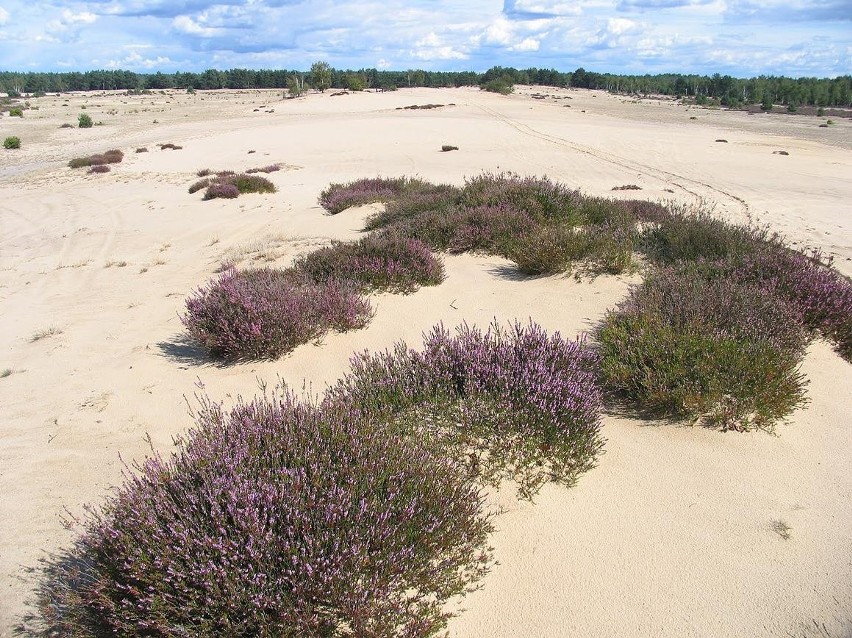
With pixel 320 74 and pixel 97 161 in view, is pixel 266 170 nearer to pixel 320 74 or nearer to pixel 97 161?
pixel 97 161

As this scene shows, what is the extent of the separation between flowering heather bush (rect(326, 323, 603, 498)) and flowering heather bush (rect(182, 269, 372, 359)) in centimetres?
163

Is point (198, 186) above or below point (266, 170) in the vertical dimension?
below

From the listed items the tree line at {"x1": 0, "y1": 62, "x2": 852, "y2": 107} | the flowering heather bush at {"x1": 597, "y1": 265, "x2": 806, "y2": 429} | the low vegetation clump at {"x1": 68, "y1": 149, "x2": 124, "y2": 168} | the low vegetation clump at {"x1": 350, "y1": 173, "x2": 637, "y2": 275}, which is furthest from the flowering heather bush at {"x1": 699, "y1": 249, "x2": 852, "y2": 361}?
the tree line at {"x1": 0, "y1": 62, "x2": 852, "y2": 107}

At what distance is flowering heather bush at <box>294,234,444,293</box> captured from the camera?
22.7 feet

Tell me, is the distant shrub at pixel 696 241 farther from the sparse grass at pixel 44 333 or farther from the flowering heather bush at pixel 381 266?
the sparse grass at pixel 44 333

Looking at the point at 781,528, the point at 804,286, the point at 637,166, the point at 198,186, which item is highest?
the point at 637,166

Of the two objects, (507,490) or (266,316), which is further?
(266,316)

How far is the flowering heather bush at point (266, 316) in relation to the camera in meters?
5.42

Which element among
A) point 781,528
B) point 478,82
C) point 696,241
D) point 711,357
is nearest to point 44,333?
point 711,357

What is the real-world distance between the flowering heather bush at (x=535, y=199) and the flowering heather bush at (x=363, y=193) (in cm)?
376

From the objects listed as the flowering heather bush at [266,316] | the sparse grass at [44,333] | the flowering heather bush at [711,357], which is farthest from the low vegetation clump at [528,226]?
the sparse grass at [44,333]

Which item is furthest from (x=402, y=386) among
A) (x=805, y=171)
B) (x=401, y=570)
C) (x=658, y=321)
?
(x=805, y=171)

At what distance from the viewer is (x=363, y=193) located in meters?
13.4

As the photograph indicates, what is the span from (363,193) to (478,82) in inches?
4744
